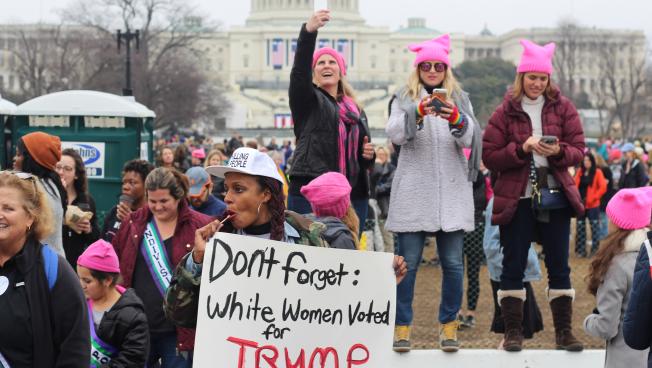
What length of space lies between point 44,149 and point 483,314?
19.5 ft

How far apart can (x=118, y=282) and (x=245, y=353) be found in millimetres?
1738

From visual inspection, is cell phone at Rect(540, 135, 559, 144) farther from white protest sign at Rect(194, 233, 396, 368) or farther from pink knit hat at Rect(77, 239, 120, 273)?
pink knit hat at Rect(77, 239, 120, 273)

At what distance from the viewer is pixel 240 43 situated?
14088 centimetres

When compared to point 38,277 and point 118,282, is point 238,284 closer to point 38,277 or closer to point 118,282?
point 38,277

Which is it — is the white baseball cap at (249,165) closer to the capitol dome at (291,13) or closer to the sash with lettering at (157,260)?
the sash with lettering at (157,260)

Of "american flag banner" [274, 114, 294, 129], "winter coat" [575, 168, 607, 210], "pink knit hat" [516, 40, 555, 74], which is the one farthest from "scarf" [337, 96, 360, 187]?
"american flag banner" [274, 114, 294, 129]

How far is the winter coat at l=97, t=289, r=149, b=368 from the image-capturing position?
5.58 meters

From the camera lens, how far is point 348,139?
7758mm

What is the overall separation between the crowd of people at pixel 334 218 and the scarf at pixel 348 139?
0.5 inches

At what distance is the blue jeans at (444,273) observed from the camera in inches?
301

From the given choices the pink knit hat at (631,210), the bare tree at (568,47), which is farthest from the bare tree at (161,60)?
the pink knit hat at (631,210)

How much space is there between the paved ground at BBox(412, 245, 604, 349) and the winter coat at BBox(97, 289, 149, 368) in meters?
4.09

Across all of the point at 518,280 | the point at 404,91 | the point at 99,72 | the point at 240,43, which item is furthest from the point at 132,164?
the point at 240,43

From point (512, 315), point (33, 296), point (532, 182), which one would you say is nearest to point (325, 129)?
point (532, 182)
